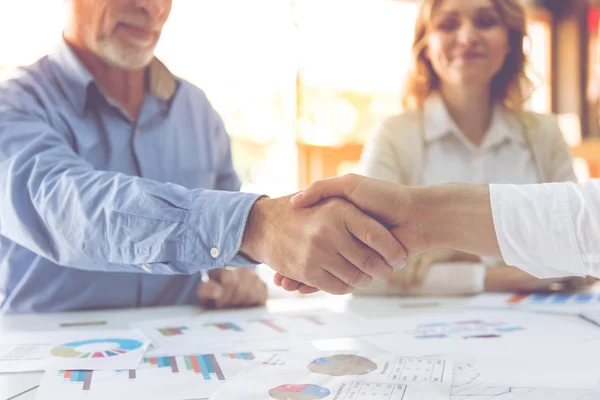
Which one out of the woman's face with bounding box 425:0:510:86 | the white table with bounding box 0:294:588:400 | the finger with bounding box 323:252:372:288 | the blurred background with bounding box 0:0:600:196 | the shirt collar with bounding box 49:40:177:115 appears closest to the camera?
the finger with bounding box 323:252:372:288

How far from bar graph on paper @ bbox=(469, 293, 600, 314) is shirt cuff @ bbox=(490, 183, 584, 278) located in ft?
1.30

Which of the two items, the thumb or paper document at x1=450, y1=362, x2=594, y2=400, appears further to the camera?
the thumb

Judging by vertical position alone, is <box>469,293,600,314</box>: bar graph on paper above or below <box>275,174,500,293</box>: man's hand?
below

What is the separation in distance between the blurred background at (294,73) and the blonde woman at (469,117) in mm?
1630

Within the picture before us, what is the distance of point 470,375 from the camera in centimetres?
76

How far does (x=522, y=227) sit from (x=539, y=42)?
14.1 feet

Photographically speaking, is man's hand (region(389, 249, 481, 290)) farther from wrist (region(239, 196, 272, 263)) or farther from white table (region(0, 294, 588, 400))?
wrist (region(239, 196, 272, 263))

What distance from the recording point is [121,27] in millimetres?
1328

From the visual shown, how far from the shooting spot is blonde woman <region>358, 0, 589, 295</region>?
170 centimetres

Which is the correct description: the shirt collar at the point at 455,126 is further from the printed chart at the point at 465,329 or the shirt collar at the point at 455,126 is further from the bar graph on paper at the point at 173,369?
the bar graph on paper at the point at 173,369

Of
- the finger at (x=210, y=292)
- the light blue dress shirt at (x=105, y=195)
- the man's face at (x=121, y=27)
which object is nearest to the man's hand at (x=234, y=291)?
the finger at (x=210, y=292)

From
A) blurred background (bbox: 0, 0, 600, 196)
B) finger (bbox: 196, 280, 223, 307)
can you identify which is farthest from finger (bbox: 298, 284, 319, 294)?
blurred background (bbox: 0, 0, 600, 196)

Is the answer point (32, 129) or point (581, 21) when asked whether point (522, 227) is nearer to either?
point (32, 129)

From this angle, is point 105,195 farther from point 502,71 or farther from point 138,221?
point 502,71
